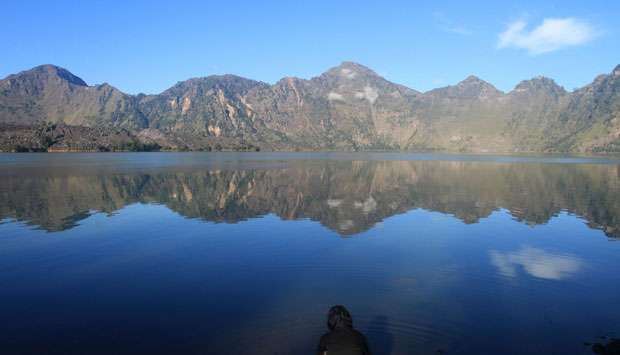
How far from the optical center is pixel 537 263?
31938 mm

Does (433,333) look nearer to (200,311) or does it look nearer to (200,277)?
(200,311)

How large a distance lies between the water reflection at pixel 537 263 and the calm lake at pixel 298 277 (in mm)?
169

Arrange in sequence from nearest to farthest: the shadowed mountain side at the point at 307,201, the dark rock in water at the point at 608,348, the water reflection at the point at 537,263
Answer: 1. the dark rock in water at the point at 608,348
2. the water reflection at the point at 537,263
3. the shadowed mountain side at the point at 307,201

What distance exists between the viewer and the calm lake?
59.6 ft

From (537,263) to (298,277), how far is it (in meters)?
19.4

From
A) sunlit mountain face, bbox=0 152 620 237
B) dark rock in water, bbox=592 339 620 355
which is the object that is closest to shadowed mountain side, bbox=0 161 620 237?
sunlit mountain face, bbox=0 152 620 237

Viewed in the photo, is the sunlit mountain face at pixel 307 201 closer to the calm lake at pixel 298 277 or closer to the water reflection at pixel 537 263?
the calm lake at pixel 298 277

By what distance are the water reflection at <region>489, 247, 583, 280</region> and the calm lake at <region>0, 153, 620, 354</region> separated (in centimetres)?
17

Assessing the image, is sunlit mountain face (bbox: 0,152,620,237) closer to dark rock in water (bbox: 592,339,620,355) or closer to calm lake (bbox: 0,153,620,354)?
calm lake (bbox: 0,153,620,354)

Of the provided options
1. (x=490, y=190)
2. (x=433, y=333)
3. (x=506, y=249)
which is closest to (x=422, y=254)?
(x=506, y=249)

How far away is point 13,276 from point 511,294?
31.9 meters

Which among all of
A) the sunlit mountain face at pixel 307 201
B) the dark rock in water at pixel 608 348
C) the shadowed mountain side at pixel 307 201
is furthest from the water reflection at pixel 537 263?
the shadowed mountain side at pixel 307 201

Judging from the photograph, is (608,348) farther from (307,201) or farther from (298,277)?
(307,201)

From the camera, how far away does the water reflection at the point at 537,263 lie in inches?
1148
